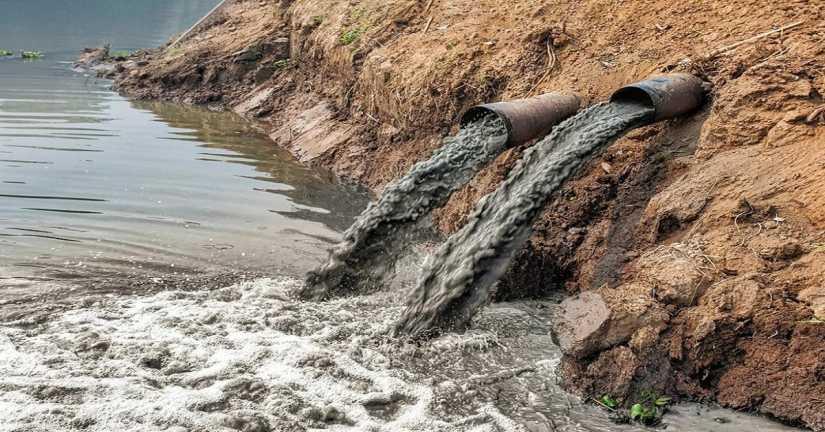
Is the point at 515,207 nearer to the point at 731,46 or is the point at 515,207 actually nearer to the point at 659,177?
the point at 659,177

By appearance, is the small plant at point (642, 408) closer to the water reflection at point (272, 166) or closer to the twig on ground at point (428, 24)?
the water reflection at point (272, 166)

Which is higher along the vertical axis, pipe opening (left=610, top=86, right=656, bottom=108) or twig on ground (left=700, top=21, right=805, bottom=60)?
twig on ground (left=700, top=21, right=805, bottom=60)

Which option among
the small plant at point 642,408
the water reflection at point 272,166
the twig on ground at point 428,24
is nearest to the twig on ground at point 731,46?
the small plant at point 642,408

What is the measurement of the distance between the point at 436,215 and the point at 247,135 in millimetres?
5158

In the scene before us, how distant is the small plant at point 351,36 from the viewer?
11062 millimetres

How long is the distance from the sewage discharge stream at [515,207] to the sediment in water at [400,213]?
15.8 inches

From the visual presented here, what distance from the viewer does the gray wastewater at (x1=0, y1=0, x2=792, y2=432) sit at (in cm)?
390

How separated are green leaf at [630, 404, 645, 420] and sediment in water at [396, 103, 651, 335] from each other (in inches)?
49.4

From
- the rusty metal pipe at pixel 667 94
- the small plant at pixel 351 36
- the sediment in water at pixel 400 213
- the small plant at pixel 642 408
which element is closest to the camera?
the small plant at pixel 642 408

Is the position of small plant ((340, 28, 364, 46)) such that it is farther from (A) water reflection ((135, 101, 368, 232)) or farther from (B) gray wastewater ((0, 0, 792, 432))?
(B) gray wastewater ((0, 0, 792, 432))

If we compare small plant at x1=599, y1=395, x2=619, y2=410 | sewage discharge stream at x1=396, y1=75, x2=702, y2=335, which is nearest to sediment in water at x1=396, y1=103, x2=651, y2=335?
sewage discharge stream at x1=396, y1=75, x2=702, y2=335

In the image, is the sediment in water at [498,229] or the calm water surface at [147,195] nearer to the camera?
the sediment in water at [498,229]

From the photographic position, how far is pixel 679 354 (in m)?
4.14

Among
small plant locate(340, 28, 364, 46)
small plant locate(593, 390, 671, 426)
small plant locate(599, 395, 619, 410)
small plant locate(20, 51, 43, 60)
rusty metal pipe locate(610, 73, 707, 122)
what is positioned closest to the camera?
small plant locate(593, 390, 671, 426)
